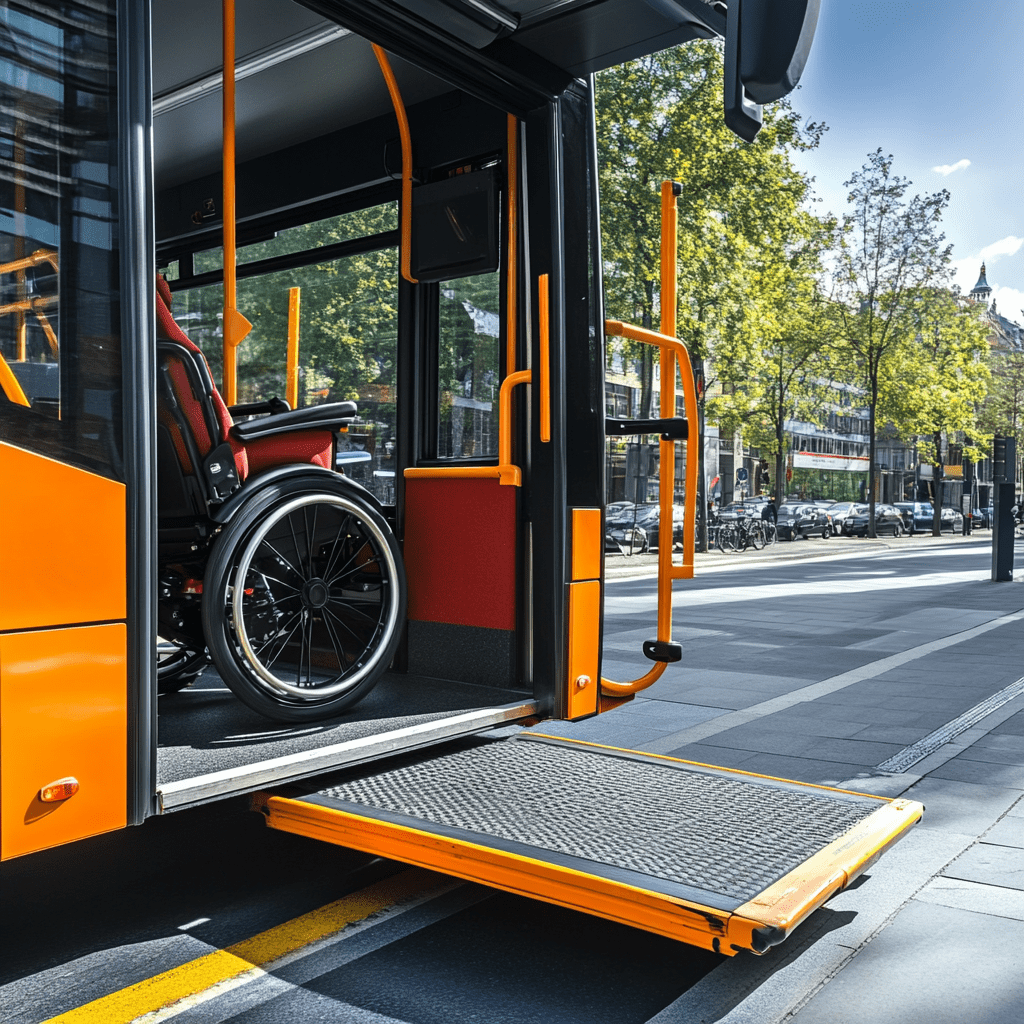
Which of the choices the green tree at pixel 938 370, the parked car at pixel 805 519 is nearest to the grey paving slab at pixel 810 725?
the green tree at pixel 938 370

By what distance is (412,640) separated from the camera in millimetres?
4496

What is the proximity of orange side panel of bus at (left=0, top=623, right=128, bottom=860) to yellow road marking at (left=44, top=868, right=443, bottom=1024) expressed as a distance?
1.50ft

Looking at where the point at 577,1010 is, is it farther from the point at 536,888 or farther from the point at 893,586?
the point at 893,586

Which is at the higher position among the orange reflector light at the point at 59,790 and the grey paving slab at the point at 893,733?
the orange reflector light at the point at 59,790

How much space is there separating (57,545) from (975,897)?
3.03 metres

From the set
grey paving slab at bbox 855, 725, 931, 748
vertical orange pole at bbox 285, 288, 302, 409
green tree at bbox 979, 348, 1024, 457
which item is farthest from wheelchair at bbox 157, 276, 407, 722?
green tree at bbox 979, 348, 1024, 457

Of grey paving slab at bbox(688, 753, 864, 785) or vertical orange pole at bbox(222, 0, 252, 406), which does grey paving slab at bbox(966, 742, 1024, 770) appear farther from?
vertical orange pole at bbox(222, 0, 252, 406)

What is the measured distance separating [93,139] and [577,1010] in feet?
8.06

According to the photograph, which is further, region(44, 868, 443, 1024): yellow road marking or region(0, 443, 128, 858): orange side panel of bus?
region(44, 868, 443, 1024): yellow road marking

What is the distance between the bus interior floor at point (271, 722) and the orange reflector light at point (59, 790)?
1.48 ft

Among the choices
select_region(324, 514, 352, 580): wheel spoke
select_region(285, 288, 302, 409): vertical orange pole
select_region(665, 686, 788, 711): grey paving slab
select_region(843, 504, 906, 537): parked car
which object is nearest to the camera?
select_region(324, 514, 352, 580): wheel spoke

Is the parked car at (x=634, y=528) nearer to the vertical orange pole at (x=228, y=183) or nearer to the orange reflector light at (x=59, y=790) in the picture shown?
the vertical orange pole at (x=228, y=183)

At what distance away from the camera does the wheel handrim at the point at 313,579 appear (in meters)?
3.57

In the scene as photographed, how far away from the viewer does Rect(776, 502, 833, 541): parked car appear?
122 ft
